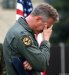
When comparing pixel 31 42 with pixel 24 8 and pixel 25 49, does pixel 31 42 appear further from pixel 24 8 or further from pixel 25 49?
pixel 24 8

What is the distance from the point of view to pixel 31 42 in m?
6.07

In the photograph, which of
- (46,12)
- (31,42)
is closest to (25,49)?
(31,42)

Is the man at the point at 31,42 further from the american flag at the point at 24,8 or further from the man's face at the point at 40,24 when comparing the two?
the american flag at the point at 24,8

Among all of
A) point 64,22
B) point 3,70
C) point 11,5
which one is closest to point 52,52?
point 3,70

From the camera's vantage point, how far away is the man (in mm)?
6051

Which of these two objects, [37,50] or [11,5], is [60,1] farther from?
[37,50]

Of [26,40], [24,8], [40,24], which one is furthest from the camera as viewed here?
[24,8]

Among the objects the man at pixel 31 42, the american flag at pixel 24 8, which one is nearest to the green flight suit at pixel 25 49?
the man at pixel 31 42

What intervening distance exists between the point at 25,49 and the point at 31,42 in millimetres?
100

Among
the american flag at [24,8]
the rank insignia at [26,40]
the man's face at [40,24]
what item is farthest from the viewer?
the american flag at [24,8]

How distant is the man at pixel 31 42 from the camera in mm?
6051

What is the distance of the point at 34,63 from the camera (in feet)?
19.9

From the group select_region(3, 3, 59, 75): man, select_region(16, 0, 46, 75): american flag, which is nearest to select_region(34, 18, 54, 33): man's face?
select_region(3, 3, 59, 75): man

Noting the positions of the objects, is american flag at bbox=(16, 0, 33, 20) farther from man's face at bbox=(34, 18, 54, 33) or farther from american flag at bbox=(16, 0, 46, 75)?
man's face at bbox=(34, 18, 54, 33)
